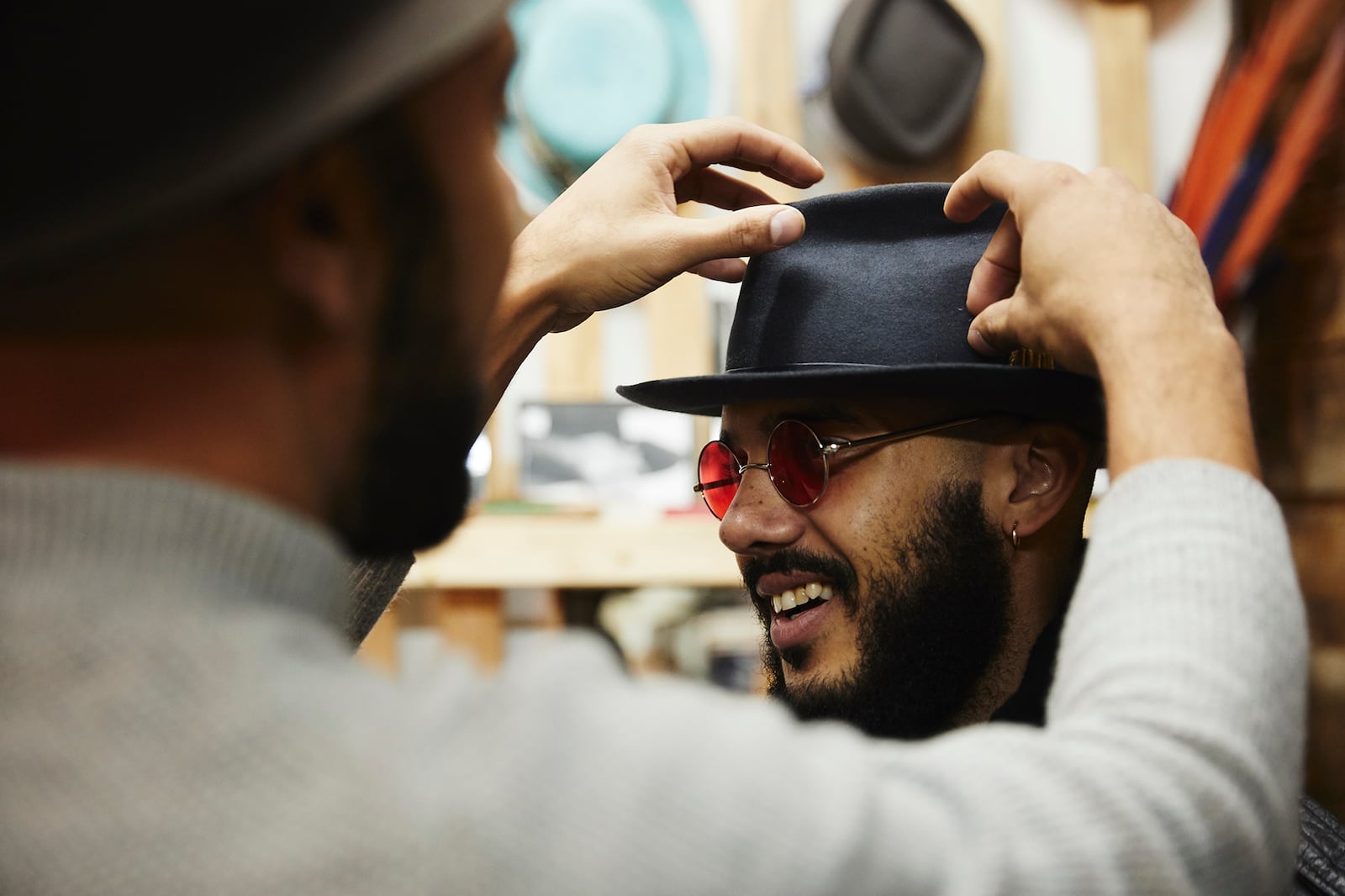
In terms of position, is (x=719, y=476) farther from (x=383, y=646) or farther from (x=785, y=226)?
(x=383, y=646)

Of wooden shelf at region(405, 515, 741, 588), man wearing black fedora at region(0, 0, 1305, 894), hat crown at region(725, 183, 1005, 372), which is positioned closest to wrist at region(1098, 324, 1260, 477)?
man wearing black fedora at region(0, 0, 1305, 894)

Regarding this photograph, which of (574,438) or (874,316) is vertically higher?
(874,316)

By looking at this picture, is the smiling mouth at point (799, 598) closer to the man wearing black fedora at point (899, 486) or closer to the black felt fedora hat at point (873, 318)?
the man wearing black fedora at point (899, 486)

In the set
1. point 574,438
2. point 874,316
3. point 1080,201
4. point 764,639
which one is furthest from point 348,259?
point 574,438

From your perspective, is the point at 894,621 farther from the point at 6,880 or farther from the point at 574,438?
the point at 574,438

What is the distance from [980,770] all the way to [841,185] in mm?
2482

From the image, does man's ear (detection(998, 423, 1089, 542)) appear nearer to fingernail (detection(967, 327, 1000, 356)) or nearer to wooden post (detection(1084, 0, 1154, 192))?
fingernail (detection(967, 327, 1000, 356))

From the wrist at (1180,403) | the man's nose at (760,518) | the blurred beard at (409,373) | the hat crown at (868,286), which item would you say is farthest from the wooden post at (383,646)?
the wrist at (1180,403)

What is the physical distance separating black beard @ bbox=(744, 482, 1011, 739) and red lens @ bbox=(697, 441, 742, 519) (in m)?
0.23

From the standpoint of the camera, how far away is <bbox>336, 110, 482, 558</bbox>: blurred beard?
0.65m

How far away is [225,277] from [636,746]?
361mm

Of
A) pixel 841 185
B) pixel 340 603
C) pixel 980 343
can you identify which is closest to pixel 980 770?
pixel 340 603

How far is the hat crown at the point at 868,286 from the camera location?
58.4 inches

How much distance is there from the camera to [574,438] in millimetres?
2879
